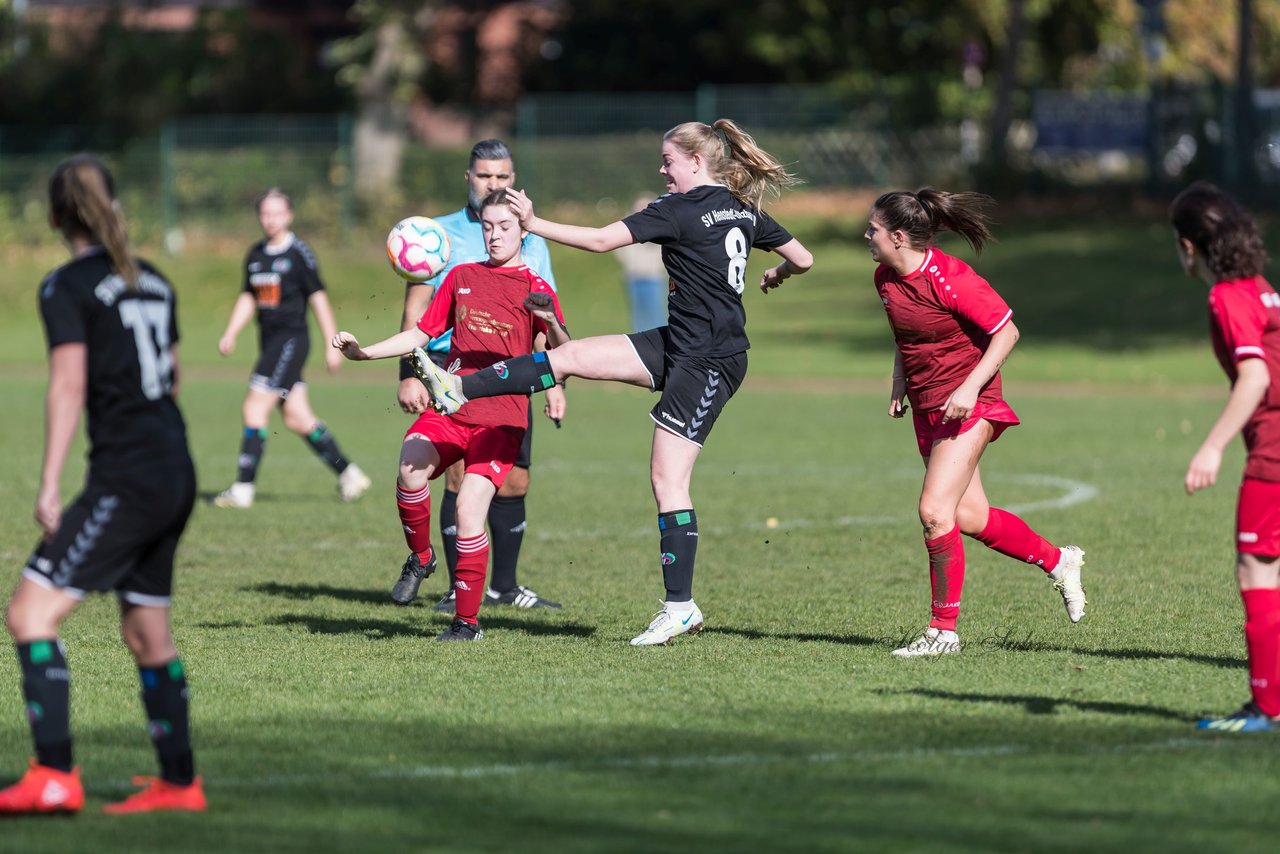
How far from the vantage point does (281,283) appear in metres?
14.8

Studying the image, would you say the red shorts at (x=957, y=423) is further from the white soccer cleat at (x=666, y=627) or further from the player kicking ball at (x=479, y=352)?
the player kicking ball at (x=479, y=352)

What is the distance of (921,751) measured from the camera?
6469mm

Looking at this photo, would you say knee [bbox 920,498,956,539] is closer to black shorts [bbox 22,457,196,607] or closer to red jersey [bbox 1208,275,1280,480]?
red jersey [bbox 1208,275,1280,480]

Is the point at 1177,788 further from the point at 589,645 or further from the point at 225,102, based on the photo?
the point at 225,102

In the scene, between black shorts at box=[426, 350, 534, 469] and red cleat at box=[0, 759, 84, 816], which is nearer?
red cleat at box=[0, 759, 84, 816]

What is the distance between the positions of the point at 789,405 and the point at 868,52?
25.2 m

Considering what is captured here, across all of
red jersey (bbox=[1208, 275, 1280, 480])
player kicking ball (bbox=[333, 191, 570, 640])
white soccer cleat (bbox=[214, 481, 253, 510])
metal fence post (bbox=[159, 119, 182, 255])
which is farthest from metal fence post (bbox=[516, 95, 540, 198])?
red jersey (bbox=[1208, 275, 1280, 480])

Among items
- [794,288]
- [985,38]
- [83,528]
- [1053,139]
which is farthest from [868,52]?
[83,528]

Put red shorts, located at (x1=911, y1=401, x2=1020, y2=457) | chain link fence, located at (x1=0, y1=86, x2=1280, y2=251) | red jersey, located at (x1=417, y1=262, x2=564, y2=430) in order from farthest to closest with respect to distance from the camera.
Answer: chain link fence, located at (x1=0, y1=86, x2=1280, y2=251) < red jersey, located at (x1=417, y1=262, x2=564, y2=430) < red shorts, located at (x1=911, y1=401, x2=1020, y2=457)

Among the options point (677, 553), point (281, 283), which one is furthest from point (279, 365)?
point (677, 553)

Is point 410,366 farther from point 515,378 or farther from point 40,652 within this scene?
point 40,652

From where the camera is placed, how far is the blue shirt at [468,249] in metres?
9.66

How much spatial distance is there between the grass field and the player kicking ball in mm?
540

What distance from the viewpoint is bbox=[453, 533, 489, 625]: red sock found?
8.68 metres
